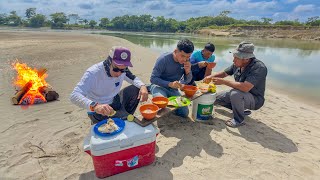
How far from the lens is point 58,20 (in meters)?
89.8

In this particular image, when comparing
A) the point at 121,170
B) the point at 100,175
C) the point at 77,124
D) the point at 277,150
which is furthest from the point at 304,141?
the point at 77,124

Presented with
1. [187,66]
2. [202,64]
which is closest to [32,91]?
[187,66]

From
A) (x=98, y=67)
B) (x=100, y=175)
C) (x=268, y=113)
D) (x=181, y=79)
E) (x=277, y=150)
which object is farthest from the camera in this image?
(x=268, y=113)

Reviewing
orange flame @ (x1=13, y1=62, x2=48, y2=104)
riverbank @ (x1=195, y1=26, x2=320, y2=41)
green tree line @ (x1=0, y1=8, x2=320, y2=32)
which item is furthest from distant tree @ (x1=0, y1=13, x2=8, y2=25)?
orange flame @ (x1=13, y1=62, x2=48, y2=104)

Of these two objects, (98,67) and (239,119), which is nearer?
(98,67)

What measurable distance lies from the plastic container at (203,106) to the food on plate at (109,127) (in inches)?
79.2

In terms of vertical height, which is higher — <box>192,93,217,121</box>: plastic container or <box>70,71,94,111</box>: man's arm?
<box>70,71,94,111</box>: man's arm

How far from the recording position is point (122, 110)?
3.66 metres

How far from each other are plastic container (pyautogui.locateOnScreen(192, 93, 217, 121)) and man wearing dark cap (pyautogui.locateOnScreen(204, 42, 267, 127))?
410 mm

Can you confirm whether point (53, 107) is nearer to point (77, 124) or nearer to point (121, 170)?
point (77, 124)

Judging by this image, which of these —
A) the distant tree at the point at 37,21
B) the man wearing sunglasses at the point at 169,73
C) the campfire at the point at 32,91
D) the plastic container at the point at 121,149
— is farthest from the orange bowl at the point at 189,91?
the distant tree at the point at 37,21

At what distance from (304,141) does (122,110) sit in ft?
11.0

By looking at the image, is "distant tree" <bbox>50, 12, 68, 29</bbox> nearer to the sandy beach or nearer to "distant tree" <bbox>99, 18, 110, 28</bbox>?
"distant tree" <bbox>99, 18, 110, 28</bbox>

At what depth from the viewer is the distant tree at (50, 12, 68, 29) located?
87.6m
